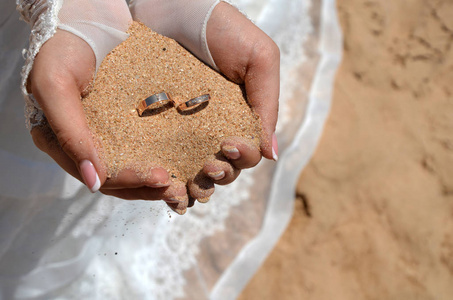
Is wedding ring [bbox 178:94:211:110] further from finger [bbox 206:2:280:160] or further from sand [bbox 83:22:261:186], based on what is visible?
finger [bbox 206:2:280:160]

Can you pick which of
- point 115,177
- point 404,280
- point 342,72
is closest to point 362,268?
point 404,280

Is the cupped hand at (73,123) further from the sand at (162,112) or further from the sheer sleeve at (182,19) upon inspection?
the sheer sleeve at (182,19)

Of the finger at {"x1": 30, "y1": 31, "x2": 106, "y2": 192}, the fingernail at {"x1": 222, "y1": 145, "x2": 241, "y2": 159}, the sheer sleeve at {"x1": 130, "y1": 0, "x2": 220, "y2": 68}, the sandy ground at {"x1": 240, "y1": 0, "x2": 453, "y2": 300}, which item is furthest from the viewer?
the sandy ground at {"x1": 240, "y1": 0, "x2": 453, "y2": 300}

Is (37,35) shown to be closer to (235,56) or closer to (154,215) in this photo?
(235,56)

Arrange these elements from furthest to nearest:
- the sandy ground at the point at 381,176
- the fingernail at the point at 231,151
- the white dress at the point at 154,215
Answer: the sandy ground at the point at 381,176 → the white dress at the point at 154,215 → the fingernail at the point at 231,151

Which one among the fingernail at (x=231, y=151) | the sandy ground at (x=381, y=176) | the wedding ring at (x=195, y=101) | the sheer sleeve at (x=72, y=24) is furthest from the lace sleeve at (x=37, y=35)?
the sandy ground at (x=381, y=176)


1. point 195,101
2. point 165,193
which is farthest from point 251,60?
point 165,193

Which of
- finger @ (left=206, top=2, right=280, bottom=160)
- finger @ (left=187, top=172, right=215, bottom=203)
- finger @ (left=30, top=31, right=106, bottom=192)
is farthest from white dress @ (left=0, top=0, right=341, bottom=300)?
finger @ (left=206, top=2, right=280, bottom=160)
